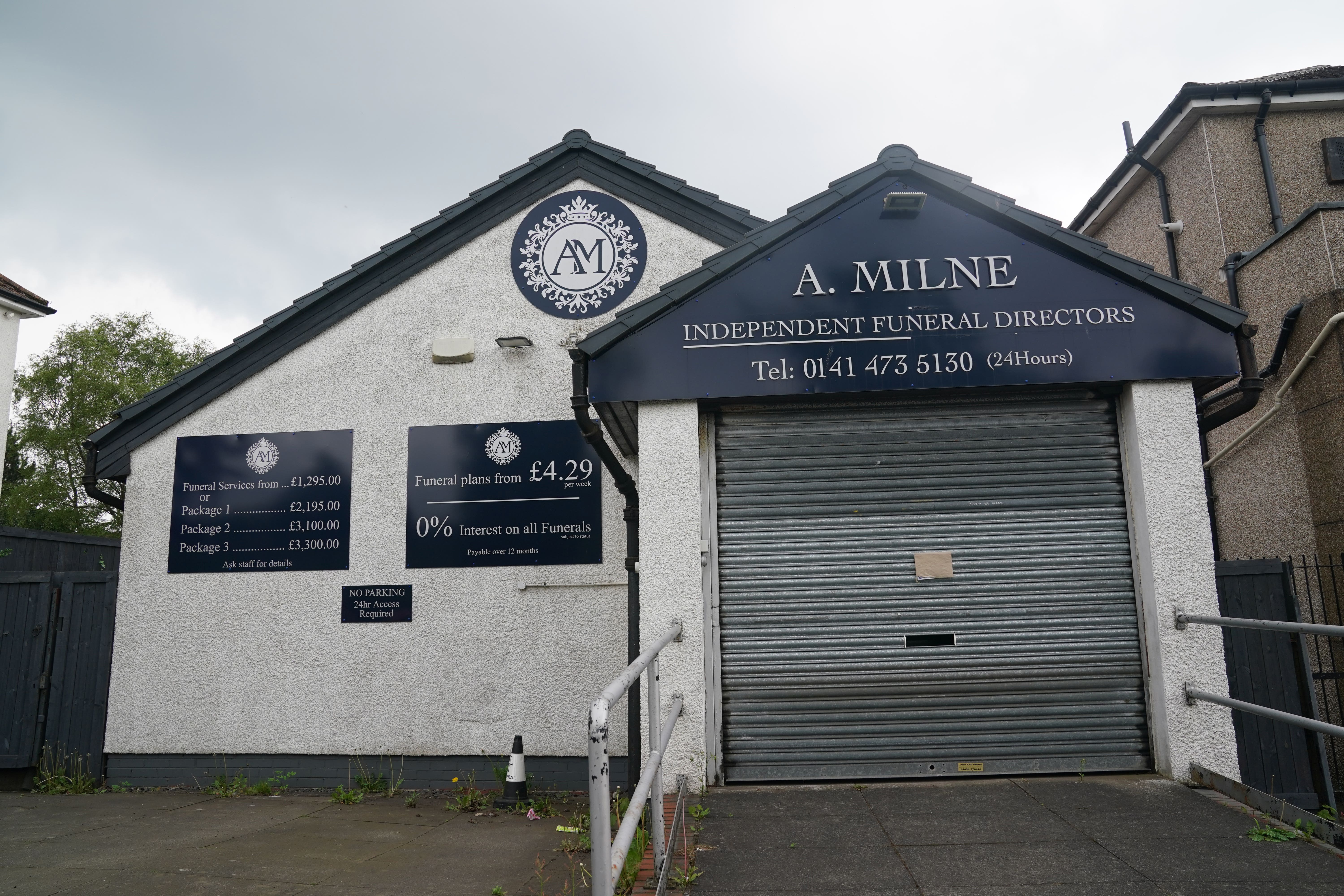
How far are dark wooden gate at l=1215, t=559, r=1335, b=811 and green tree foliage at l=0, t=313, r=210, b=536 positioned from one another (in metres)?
31.5

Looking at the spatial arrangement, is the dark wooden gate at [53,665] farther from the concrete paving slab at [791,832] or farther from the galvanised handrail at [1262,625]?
the galvanised handrail at [1262,625]

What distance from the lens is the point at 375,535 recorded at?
7.55 metres

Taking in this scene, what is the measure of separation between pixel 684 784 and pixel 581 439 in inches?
138

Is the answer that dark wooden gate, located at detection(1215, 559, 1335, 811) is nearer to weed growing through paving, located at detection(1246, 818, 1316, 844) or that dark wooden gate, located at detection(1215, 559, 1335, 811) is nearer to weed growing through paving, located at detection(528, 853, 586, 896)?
weed growing through paving, located at detection(1246, 818, 1316, 844)

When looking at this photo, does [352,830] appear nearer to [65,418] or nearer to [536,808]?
[536,808]

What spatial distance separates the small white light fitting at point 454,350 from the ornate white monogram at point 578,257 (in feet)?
2.62

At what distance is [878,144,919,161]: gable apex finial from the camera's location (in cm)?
565

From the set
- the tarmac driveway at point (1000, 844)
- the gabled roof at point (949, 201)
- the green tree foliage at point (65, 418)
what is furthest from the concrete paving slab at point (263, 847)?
the green tree foliage at point (65, 418)

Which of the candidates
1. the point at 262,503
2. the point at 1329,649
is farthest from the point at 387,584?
the point at 1329,649

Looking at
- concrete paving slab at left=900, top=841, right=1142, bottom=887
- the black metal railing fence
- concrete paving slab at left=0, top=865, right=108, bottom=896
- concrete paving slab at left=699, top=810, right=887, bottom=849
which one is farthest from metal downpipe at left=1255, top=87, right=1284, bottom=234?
concrete paving slab at left=0, top=865, right=108, bottom=896

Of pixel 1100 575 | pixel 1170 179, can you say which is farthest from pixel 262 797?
pixel 1170 179

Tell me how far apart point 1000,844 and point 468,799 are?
4.28m

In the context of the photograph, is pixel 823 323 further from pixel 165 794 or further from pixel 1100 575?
pixel 165 794

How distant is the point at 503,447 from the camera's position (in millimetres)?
7586
